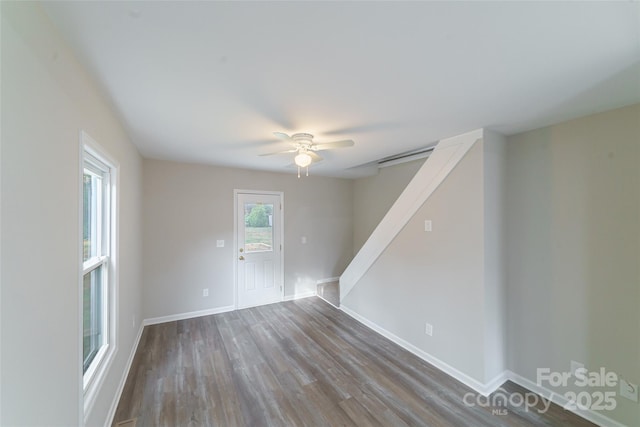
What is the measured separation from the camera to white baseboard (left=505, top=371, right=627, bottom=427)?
1911 mm

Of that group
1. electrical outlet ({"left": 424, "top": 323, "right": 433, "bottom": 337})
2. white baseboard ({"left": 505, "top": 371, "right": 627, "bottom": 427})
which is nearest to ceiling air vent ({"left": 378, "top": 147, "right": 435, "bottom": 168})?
electrical outlet ({"left": 424, "top": 323, "right": 433, "bottom": 337})

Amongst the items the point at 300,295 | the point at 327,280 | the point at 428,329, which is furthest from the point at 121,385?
the point at 327,280

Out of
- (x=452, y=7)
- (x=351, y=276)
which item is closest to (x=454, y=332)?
(x=351, y=276)

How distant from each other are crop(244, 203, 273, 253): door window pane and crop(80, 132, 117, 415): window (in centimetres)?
228

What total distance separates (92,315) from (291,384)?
1783mm

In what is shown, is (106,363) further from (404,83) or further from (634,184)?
(634,184)

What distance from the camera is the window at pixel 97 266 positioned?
166 centimetres

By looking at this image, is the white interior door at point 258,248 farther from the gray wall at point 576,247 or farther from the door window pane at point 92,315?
the gray wall at point 576,247

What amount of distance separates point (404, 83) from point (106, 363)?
2916 millimetres

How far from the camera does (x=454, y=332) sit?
2494 mm

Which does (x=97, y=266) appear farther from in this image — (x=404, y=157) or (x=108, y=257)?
(x=404, y=157)

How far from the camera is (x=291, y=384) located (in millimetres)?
2365

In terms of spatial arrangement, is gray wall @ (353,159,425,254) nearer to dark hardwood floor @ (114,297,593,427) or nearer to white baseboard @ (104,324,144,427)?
dark hardwood floor @ (114,297,593,427)

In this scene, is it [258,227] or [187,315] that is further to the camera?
[258,227]
